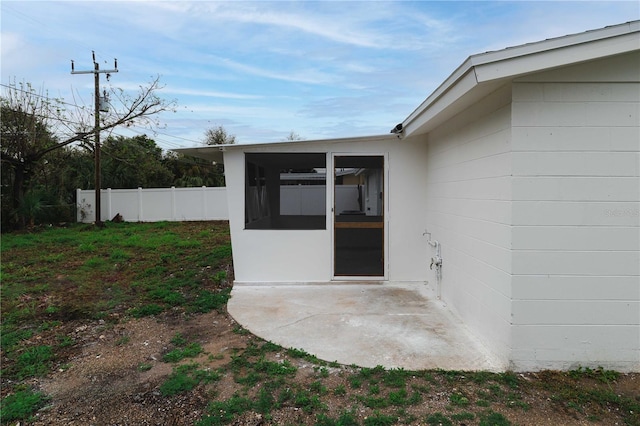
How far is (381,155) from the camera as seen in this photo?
6016 mm

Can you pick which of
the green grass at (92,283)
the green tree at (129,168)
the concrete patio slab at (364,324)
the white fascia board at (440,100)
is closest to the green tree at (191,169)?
the green tree at (129,168)

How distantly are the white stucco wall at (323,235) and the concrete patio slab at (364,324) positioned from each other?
0.73ft

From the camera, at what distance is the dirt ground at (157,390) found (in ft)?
8.09

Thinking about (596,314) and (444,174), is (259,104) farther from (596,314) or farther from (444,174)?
(596,314)

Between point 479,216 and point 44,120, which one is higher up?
point 44,120

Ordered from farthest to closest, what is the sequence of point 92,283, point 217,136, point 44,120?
point 217,136 < point 44,120 < point 92,283

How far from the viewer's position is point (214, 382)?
295 cm

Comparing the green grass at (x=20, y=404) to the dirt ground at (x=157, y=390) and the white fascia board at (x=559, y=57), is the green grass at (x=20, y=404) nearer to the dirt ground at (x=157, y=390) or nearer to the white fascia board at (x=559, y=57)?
the dirt ground at (x=157, y=390)

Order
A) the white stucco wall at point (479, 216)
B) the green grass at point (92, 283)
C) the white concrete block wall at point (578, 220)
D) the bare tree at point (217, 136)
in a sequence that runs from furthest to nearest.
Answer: the bare tree at point (217, 136) < the green grass at point (92, 283) < the white stucco wall at point (479, 216) < the white concrete block wall at point (578, 220)

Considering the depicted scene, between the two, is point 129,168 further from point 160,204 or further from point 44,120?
point 44,120

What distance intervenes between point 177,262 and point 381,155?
4629 millimetres

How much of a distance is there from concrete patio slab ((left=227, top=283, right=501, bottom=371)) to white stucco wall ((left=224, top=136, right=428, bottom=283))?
222mm

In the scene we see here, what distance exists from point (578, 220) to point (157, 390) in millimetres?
3484

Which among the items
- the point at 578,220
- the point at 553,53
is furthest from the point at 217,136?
the point at 578,220
